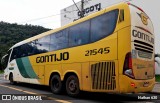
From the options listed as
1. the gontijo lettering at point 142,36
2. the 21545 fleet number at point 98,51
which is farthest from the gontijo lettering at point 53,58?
the gontijo lettering at point 142,36

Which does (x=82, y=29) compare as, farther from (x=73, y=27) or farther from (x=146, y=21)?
(x=146, y=21)

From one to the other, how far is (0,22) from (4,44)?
18.4 feet

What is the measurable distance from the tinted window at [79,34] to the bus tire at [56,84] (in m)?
1.89

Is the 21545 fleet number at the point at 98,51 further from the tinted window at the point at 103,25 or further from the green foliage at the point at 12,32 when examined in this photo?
the green foliage at the point at 12,32

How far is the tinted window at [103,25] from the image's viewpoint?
1120 cm

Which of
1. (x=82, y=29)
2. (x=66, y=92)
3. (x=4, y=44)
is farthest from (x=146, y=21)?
(x=4, y=44)

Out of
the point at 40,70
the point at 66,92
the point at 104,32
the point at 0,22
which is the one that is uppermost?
the point at 0,22

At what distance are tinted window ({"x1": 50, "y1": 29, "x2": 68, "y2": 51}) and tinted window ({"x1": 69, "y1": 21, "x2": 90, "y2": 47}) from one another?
457 mm

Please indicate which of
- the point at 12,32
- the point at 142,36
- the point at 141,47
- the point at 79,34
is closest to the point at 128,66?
the point at 141,47

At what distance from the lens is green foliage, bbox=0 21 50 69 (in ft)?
228

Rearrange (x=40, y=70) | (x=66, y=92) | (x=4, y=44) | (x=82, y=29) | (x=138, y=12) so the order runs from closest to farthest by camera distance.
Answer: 1. (x=138, y=12)
2. (x=82, y=29)
3. (x=66, y=92)
4. (x=40, y=70)
5. (x=4, y=44)

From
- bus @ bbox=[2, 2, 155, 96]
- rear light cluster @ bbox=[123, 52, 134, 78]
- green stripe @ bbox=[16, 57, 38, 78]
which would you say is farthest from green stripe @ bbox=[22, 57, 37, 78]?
rear light cluster @ bbox=[123, 52, 134, 78]

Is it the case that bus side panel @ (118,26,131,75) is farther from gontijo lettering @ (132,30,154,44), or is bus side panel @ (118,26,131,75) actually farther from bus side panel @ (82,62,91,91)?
bus side panel @ (82,62,91,91)

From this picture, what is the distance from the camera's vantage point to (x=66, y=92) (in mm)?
14352
